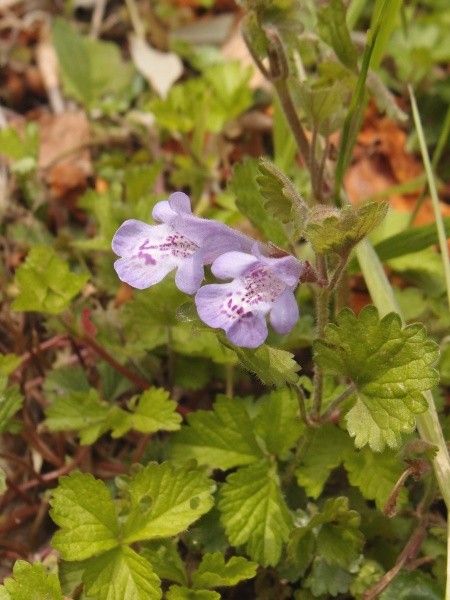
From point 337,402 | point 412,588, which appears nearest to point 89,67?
point 337,402

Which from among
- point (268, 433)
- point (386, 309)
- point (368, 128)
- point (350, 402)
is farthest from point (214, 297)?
point (368, 128)

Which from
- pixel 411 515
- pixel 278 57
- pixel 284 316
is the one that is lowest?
pixel 411 515

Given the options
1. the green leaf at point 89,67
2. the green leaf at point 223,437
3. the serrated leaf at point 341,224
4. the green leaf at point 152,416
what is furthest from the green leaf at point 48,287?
the green leaf at point 89,67

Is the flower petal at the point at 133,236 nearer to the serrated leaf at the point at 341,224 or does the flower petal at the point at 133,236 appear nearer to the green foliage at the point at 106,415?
the serrated leaf at the point at 341,224

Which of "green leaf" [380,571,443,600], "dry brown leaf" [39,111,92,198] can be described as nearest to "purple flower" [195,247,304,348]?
"green leaf" [380,571,443,600]

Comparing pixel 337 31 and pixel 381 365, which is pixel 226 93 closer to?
pixel 337 31

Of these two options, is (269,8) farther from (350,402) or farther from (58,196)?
(58,196)
